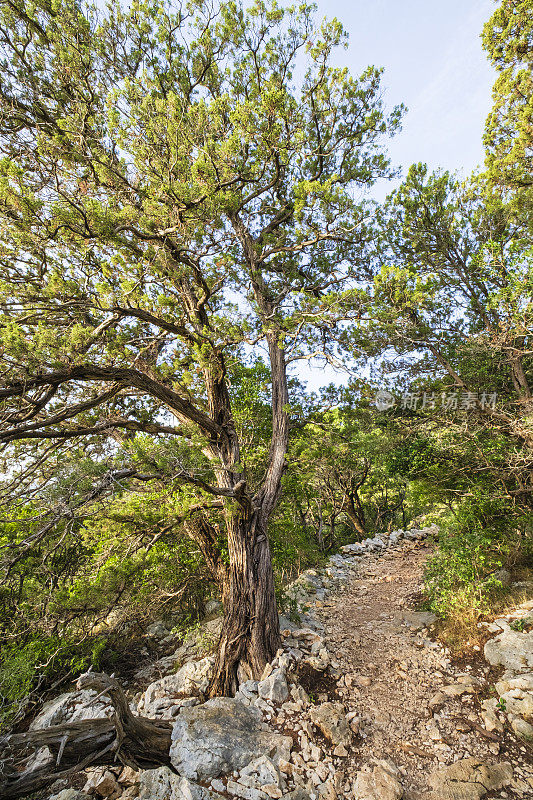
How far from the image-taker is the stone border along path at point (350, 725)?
10.6 ft

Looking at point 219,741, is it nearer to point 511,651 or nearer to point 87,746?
point 87,746

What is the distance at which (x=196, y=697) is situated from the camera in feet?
15.3

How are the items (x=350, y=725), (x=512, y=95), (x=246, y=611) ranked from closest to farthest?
1. (x=350, y=725)
2. (x=246, y=611)
3. (x=512, y=95)

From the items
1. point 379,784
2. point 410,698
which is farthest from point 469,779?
point 410,698

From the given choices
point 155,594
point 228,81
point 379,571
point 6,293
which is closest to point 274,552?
point 155,594

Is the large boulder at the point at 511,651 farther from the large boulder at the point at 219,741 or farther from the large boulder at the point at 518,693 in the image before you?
the large boulder at the point at 219,741

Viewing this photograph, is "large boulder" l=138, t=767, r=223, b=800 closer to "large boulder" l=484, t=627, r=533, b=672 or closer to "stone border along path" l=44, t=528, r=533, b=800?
"stone border along path" l=44, t=528, r=533, b=800

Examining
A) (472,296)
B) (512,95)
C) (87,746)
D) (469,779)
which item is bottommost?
(469,779)

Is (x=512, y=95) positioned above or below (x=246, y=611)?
above

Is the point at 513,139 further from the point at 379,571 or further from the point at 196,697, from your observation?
the point at 196,697

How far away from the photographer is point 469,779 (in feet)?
10.7

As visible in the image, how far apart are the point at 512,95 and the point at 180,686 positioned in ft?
43.9

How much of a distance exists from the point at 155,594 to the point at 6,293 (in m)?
5.33

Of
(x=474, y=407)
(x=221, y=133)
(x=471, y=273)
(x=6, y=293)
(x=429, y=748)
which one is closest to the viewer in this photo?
(x=429, y=748)
